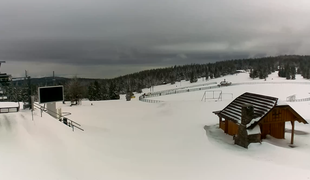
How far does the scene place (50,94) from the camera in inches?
895

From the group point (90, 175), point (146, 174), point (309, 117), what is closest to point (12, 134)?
point (90, 175)

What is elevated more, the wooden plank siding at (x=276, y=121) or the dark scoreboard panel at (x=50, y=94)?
the dark scoreboard panel at (x=50, y=94)

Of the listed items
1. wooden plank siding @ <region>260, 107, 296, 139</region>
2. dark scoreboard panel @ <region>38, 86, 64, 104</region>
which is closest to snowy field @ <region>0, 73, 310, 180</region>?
wooden plank siding @ <region>260, 107, 296, 139</region>

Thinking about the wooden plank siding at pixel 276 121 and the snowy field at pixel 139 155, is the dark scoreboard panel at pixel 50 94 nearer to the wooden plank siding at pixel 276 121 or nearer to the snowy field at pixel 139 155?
the snowy field at pixel 139 155

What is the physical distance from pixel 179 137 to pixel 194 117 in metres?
9.75

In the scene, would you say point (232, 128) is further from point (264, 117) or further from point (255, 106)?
point (264, 117)

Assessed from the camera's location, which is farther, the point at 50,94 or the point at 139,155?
the point at 50,94

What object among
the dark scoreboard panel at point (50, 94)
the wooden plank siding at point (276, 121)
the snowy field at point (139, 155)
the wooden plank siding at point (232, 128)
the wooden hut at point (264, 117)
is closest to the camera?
the snowy field at point (139, 155)

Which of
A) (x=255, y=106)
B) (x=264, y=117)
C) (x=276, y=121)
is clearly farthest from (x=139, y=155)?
(x=276, y=121)

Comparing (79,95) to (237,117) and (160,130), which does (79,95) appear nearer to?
(160,130)

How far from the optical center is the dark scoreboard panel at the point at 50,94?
72.4 feet

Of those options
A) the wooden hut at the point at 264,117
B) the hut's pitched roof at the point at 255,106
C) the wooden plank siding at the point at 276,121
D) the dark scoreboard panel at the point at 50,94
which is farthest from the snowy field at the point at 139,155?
the dark scoreboard panel at the point at 50,94

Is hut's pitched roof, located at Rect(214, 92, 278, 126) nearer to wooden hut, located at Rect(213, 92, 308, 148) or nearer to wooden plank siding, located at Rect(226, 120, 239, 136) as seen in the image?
wooden hut, located at Rect(213, 92, 308, 148)

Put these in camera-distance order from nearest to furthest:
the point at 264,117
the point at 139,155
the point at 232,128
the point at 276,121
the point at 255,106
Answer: the point at 139,155, the point at 264,117, the point at 276,121, the point at 255,106, the point at 232,128
